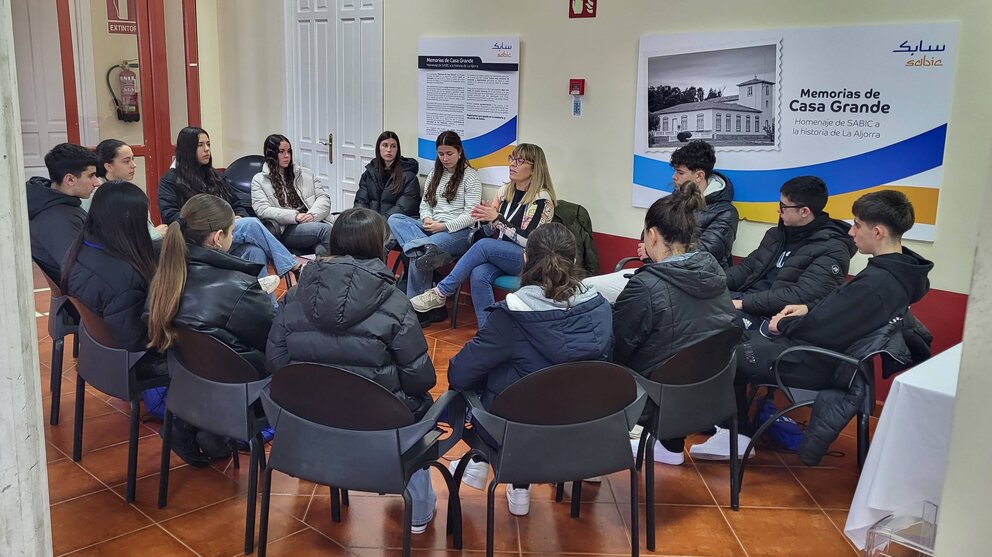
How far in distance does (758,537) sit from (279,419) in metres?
1.84

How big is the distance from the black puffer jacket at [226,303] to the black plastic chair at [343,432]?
1.84 ft

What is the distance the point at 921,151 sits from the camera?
4031mm

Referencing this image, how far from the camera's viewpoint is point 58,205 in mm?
3926

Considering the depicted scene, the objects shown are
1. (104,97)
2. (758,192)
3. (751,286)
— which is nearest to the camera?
(751,286)

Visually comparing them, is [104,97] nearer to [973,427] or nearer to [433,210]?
[433,210]

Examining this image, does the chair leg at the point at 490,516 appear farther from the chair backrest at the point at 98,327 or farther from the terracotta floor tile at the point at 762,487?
the chair backrest at the point at 98,327

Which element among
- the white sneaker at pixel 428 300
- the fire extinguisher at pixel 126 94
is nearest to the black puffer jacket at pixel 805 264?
the white sneaker at pixel 428 300

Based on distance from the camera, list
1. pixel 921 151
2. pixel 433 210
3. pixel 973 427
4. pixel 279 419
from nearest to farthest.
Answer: pixel 973 427 < pixel 279 419 < pixel 921 151 < pixel 433 210

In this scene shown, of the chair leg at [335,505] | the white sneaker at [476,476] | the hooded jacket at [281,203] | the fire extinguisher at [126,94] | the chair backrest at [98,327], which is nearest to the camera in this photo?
the chair leg at [335,505]

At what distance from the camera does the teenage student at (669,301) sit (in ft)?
10.2

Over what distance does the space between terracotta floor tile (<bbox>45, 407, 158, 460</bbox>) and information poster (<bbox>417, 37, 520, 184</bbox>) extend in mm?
2944

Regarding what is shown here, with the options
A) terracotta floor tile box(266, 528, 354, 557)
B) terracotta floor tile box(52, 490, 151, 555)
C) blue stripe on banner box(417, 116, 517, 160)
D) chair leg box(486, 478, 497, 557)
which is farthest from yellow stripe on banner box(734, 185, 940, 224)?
terracotta floor tile box(52, 490, 151, 555)

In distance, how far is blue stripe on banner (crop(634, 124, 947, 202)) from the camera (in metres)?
4.01

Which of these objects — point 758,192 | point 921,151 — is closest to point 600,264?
point 758,192
